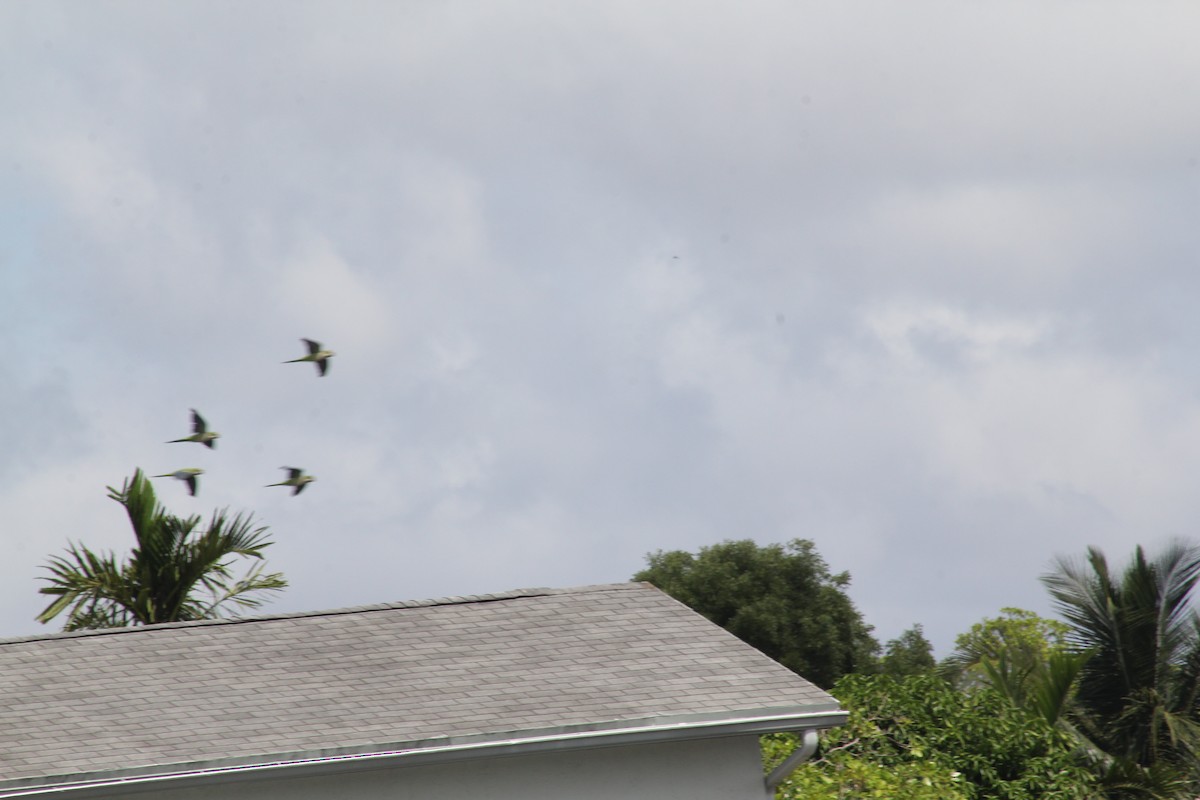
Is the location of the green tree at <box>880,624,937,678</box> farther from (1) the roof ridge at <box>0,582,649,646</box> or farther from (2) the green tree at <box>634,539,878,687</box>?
(1) the roof ridge at <box>0,582,649,646</box>

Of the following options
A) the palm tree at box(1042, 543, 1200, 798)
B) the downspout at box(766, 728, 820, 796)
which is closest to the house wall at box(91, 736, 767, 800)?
the downspout at box(766, 728, 820, 796)

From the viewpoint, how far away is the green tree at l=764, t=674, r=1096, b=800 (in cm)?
1365

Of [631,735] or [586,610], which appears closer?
[631,735]

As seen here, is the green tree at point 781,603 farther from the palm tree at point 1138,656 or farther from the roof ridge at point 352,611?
the roof ridge at point 352,611

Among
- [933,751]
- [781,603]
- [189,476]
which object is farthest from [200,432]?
[781,603]

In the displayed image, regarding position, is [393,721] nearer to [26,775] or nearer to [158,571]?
[26,775]

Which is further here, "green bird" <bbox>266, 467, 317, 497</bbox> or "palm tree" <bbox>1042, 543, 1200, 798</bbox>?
"palm tree" <bbox>1042, 543, 1200, 798</bbox>

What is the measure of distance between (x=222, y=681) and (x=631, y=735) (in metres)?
3.56

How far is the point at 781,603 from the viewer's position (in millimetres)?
40312

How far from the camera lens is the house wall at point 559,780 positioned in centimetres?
1043

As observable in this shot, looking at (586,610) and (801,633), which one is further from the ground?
(801,633)

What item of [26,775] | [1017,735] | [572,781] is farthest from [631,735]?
[1017,735]

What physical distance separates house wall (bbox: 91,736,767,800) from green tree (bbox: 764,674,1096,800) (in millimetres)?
2639

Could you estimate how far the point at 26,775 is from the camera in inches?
396
